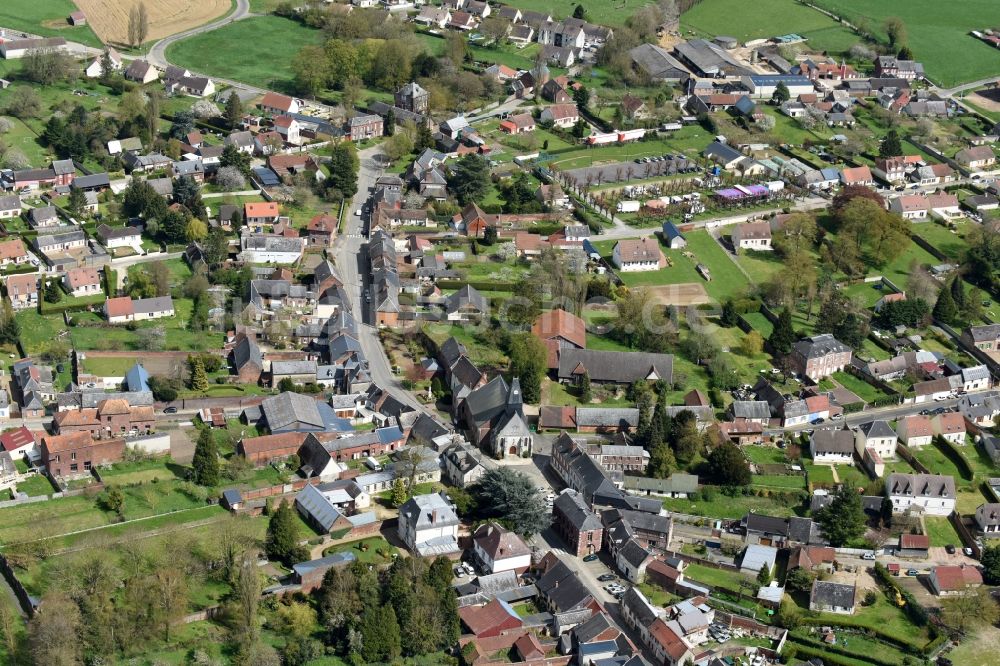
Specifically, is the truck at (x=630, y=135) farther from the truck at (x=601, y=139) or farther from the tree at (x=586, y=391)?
the tree at (x=586, y=391)

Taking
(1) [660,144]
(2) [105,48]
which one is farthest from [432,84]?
(2) [105,48]

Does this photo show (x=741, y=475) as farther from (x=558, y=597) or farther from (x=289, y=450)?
(x=289, y=450)

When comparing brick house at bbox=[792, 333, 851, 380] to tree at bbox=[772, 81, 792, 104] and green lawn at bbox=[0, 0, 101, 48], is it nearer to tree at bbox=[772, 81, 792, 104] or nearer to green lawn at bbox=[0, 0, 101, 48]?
tree at bbox=[772, 81, 792, 104]

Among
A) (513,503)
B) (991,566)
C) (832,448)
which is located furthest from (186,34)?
(991,566)

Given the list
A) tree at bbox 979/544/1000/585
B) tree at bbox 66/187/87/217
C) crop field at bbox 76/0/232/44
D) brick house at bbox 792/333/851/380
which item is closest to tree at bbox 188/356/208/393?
tree at bbox 66/187/87/217

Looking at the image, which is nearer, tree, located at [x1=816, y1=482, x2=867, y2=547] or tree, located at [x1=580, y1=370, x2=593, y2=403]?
tree, located at [x1=816, y1=482, x2=867, y2=547]

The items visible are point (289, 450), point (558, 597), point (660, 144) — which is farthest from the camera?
point (660, 144)
